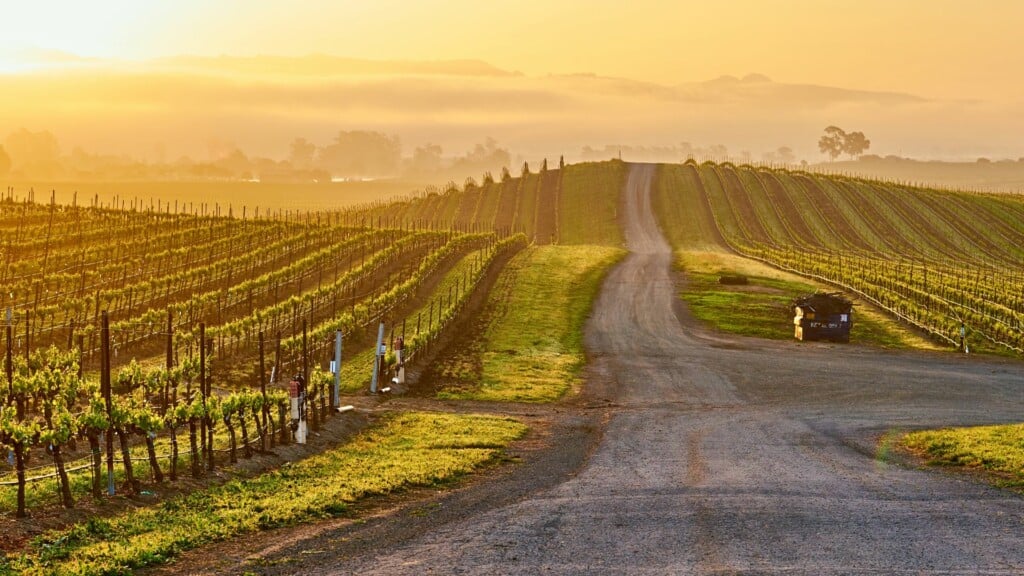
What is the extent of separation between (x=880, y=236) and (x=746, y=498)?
126093mm

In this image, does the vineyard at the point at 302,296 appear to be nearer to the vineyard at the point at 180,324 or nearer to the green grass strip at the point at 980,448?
the vineyard at the point at 180,324

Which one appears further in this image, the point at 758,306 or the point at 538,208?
the point at 538,208

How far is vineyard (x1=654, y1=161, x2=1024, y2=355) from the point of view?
3226 inches

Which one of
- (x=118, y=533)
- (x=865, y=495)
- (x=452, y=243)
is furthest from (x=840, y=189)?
(x=118, y=533)

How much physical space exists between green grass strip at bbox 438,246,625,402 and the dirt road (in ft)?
11.4

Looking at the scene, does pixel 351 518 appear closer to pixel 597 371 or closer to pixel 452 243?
pixel 597 371

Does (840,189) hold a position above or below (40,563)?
above

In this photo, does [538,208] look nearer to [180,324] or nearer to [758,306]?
[758,306]

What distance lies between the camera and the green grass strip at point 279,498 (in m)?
21.8

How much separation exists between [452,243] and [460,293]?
26203mm

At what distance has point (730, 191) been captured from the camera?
175500mm

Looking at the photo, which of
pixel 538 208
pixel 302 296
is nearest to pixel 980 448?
pixel 302 296

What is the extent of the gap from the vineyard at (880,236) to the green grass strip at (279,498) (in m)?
47.7

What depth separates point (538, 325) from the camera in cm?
7519
